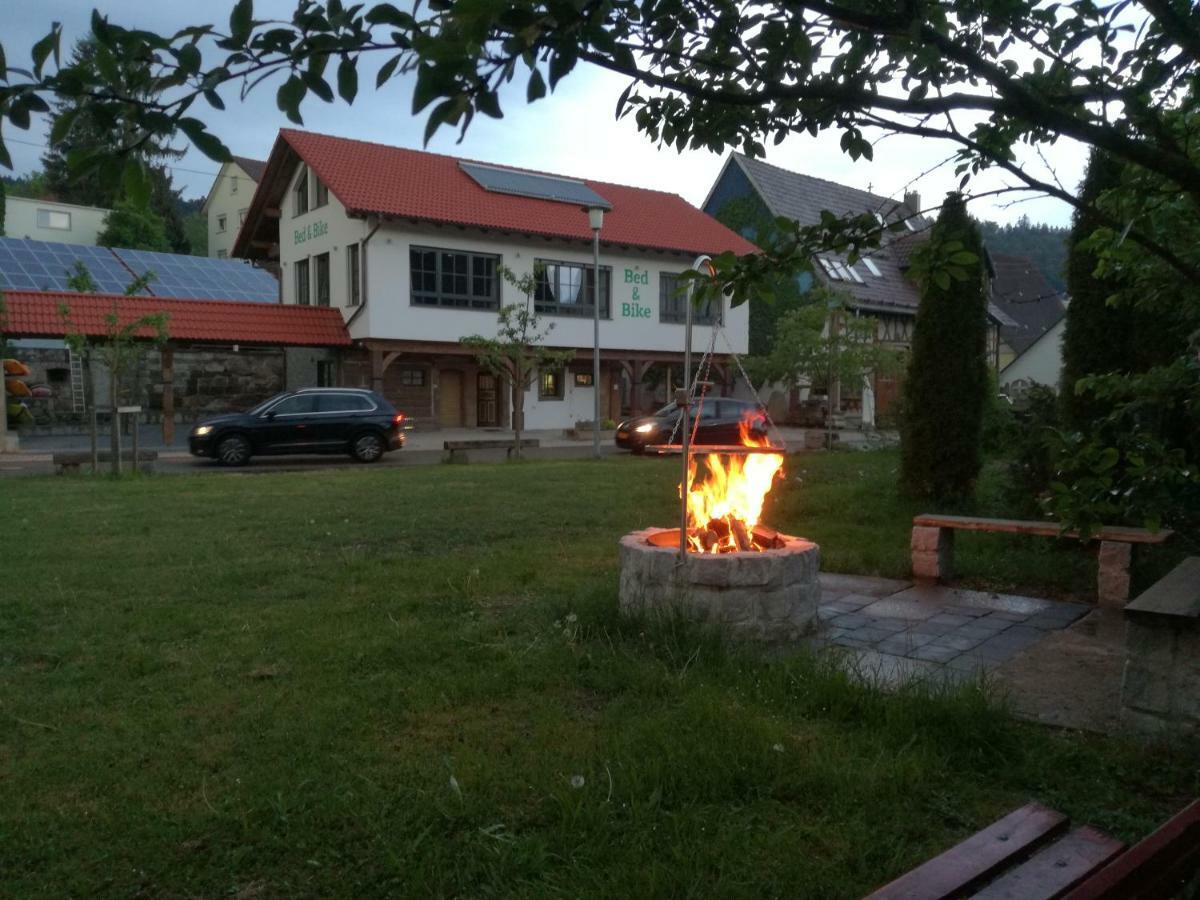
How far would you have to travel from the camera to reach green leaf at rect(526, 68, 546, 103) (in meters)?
1.85

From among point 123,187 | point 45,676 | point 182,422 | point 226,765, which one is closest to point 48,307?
point 182,422

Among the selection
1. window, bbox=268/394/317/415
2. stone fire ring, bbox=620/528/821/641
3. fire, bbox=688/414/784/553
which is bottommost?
stone fire ring, bbox=620/528/821/641

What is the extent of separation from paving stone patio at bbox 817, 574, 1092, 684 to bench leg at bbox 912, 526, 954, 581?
7.7 inches

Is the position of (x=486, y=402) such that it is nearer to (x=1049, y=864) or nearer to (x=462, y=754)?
(x=462, y=754)

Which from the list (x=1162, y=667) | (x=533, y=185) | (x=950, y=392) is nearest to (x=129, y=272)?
(x=533, y=185)

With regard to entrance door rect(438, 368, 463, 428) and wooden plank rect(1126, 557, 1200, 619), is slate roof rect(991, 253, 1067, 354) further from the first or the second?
wooden plank rect(1126, 557, 1200, 619)

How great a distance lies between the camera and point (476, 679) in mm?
4656

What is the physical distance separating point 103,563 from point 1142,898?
7.62 m

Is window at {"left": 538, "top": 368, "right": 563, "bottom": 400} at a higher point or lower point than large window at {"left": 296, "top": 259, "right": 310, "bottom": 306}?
lower

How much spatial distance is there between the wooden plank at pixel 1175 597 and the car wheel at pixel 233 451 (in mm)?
17989

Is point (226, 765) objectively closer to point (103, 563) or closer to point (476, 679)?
point (476, 679)

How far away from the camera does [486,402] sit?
32.0 m

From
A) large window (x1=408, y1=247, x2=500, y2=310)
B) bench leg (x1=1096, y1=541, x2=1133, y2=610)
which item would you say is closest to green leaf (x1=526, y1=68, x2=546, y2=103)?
bench leg (x1=1096, y1=541, x2=1133, y2=610)

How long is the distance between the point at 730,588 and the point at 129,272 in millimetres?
31948
